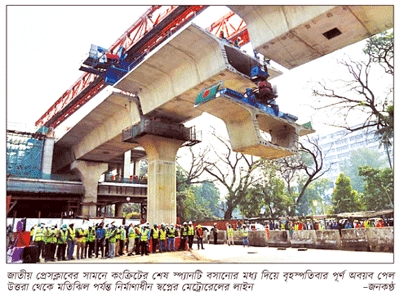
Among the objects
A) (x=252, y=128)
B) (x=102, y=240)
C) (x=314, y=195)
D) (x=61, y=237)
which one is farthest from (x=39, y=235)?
(x=314, y=195)

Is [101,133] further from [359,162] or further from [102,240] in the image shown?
[359,162]

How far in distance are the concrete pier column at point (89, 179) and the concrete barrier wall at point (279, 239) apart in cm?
2022

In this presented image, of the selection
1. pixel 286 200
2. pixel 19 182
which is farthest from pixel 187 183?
pixel 19 182

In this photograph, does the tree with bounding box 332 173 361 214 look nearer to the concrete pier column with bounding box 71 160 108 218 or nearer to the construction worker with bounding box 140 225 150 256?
the concrete pier column with bounding box 71 160 108 218

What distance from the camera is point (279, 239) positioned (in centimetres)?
1819

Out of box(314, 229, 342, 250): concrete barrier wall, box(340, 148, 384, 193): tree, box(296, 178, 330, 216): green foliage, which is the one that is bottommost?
box(314, 229, 342, 250): concrete barrier wall

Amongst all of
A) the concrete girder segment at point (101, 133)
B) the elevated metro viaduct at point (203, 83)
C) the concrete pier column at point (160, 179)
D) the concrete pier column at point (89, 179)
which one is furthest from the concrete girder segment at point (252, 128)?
the concrete pier column at point (89, 179)

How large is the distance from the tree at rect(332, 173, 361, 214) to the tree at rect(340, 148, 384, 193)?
91.6 feet

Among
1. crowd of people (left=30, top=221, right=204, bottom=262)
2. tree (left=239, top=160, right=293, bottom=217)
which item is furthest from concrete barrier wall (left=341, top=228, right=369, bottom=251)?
tree (left=239, top=160, right=293, bottom=217)

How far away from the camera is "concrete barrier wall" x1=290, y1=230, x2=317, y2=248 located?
16.4 m

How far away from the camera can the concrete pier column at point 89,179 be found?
1253 inches

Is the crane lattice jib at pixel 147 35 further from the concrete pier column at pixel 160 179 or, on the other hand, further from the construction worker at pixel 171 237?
the construction worker at pixel 171 237

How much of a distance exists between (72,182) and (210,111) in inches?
856
